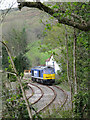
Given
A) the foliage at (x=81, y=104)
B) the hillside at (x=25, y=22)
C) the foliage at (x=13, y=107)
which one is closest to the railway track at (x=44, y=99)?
the foliage at (x=81, y=104)

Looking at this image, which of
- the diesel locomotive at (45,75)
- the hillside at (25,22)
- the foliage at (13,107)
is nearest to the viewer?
the foliage at (13,107)

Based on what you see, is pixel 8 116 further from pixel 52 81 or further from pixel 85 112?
pixel 52 81

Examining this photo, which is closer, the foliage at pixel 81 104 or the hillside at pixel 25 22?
the hillside at pixel 25 22

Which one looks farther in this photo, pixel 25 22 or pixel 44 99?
pixel 44 99

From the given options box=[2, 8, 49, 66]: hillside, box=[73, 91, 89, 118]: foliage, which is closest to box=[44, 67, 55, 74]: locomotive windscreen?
box=[2, 8, 49, 66]: hillside

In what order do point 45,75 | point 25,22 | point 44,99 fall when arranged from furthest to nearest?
point 45,75
point 44,99
point 25,22

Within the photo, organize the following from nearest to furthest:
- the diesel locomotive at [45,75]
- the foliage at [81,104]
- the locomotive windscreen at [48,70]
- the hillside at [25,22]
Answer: the hillside at [25,22]
the foliage at [81,104]
the diesel locomotive at [45,75]
the locomotive windscreen at [48,70]

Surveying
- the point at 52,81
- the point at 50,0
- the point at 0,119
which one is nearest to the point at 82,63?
the point at 50,0

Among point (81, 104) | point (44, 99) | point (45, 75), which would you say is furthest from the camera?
point (45, 75)

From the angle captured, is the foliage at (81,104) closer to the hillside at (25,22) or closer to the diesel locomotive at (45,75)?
the hillside at (25,22)

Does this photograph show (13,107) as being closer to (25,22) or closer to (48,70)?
(25,22)

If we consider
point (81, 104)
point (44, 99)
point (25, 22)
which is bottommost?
point (44, 99)

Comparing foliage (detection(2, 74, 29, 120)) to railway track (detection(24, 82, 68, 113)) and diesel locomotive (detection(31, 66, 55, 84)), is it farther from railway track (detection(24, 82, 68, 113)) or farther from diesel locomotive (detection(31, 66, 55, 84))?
diesel locomotive (detection(31, 66, 55, 84))

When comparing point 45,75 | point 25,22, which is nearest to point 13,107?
point 25,22
